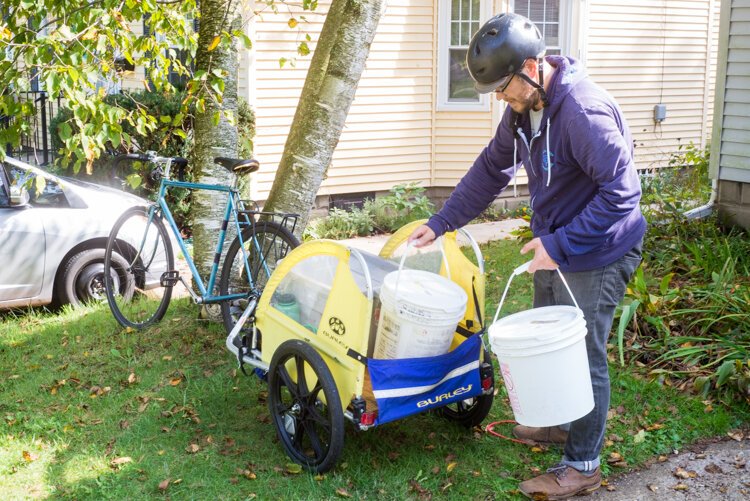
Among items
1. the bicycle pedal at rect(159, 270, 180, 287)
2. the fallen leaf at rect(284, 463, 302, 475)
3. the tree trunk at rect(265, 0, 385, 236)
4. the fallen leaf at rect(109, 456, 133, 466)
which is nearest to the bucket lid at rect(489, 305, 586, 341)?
the fallen leaf at rect(284, 463, 302, 475)

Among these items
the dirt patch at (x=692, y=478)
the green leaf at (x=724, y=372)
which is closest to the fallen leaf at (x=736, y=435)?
the dirt patch at (x=692, y=478)

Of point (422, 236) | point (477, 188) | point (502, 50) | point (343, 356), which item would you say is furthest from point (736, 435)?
point (502, 50)

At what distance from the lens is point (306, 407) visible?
427cm

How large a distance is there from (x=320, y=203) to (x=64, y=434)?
6996 mm

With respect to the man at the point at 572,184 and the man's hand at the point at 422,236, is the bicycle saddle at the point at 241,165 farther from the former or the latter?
the man at the point at 572,184

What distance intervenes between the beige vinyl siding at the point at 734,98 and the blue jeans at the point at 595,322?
195 inches

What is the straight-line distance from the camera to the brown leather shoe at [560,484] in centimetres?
407

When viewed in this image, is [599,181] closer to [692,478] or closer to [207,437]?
[692,478]

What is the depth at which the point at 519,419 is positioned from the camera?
151 inches

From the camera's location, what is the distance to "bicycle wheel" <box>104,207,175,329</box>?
6.21 m

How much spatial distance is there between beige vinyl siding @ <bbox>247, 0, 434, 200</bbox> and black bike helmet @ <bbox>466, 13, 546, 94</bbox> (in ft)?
23.9

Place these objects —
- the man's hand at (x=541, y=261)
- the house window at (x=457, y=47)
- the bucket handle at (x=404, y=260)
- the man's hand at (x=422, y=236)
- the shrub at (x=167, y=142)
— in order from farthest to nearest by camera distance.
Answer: the house window at (x=457, y=47) → the shrub at (x=167, y=142) → the man's hand at (x=422, y=236) → the bucket handle at (x=404, y=260) → the man's hand at (x=541, y=261)

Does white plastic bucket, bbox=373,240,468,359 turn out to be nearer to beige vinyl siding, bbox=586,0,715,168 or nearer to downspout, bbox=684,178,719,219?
downspout, bbox=684,178,719,219

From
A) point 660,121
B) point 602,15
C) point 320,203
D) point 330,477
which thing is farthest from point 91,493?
point 660,121
